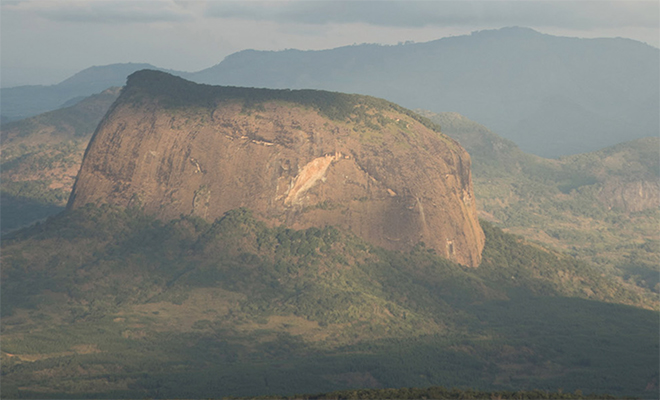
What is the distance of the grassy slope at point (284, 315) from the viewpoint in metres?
111

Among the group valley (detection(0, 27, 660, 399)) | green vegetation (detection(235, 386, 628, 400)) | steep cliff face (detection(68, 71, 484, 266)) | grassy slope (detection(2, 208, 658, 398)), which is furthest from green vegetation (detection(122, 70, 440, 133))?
green vegetation (detection(235, 386, 628, 400))

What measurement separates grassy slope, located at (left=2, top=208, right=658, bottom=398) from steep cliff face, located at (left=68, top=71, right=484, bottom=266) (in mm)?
3251

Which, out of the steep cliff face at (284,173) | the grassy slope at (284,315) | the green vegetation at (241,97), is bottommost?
the grassy slope at (284,315)

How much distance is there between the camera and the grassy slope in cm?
11131

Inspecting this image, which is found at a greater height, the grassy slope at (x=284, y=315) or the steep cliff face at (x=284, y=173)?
the steep cliff face at (x=284, y=173)

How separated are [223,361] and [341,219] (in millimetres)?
41653

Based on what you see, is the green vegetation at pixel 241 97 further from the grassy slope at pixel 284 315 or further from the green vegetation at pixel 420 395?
the green vegetation at pixel 420 395

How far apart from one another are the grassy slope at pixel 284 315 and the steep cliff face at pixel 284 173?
3251mm

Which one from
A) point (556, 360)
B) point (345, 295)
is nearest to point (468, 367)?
point (556, 360)


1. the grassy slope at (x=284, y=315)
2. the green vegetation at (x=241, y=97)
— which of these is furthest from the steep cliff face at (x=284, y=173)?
the grassy slope at (x=284, y=315)

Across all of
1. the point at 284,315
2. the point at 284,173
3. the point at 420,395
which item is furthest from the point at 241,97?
the point at 420,395

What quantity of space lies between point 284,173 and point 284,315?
26475 mm

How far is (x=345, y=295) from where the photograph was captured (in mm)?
138500

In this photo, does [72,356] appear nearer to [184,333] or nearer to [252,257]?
[184,333]
